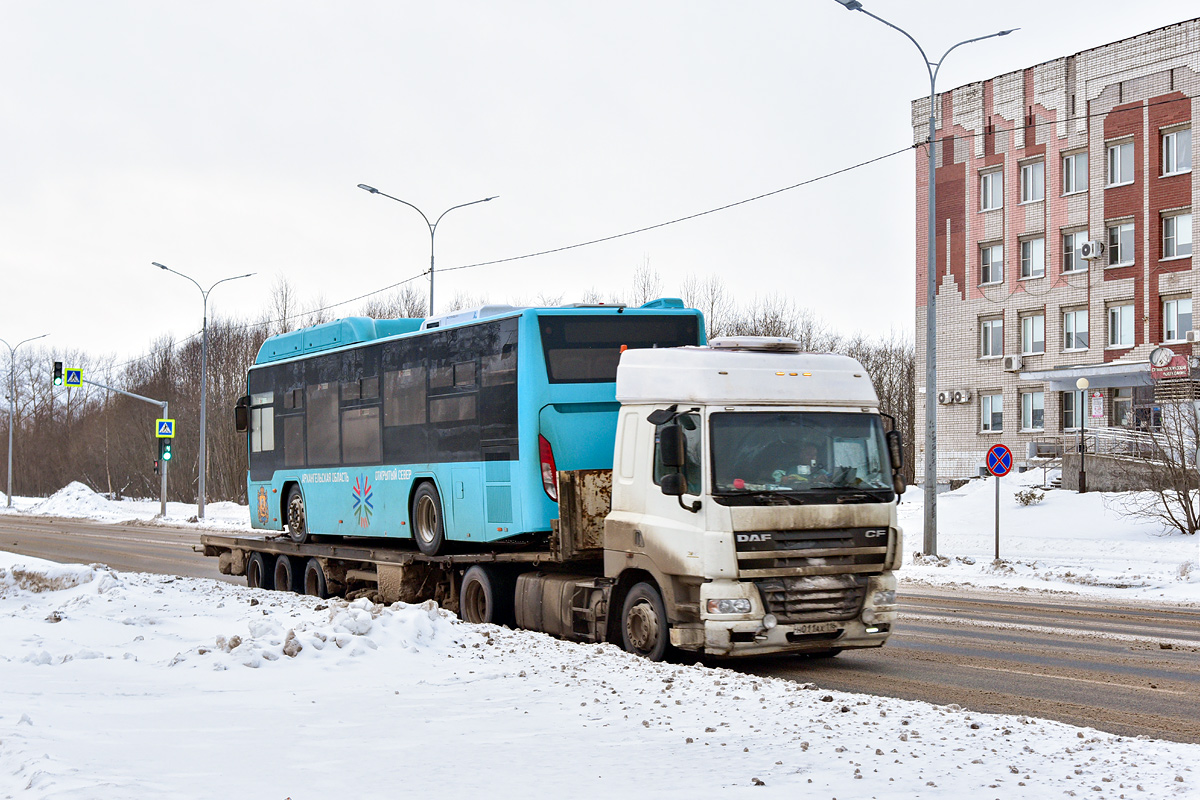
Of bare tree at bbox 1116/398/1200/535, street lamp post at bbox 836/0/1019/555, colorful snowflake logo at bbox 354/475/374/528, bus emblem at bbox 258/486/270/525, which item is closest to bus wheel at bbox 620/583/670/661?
colorful snowflake logo at bbox 354/475/374/528

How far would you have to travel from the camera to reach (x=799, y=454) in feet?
34.2

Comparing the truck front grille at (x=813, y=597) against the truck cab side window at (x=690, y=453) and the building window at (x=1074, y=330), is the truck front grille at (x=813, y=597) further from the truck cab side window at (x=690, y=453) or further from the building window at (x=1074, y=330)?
the building window at (x=1074, y=330)

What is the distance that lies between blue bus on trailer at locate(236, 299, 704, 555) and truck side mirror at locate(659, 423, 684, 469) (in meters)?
1.93

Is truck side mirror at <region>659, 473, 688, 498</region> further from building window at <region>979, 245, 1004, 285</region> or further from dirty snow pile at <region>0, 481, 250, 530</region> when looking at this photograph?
building window at <region>979, 245, 1004, 285</region>

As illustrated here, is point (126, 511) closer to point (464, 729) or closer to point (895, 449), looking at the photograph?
point (895, 449)

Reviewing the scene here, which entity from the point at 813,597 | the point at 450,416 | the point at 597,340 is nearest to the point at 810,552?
the point at 813,597

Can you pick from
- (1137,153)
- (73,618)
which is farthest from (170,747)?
(1137,153)

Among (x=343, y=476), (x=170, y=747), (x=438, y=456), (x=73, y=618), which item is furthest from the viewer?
(x=343, y=476)

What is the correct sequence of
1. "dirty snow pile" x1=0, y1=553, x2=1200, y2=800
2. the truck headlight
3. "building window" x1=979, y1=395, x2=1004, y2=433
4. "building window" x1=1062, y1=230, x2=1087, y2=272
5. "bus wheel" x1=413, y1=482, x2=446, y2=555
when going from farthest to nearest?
"building window" x1=979, y1=395, x2=1004, y2=433 → "building window" x1=1062, y1=230, x2=1087, y2=272 → "bus wheel" x1=413, y1=482, x2=446, y2=555 → the truck headlight → "dirty snow pile" x1=0, y1=553, x2=1200, y2=800

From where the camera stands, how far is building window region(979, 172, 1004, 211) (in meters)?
47.4

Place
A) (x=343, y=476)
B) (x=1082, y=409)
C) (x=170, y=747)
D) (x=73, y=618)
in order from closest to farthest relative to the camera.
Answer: (x=170, y=747) → (x=73, y=618) → (x=343, y=476) → (x=1082, y=409)

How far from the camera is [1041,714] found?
8516mm

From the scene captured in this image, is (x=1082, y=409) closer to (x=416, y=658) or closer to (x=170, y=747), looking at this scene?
(x=416, y=658)

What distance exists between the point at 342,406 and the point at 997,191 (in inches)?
1470
